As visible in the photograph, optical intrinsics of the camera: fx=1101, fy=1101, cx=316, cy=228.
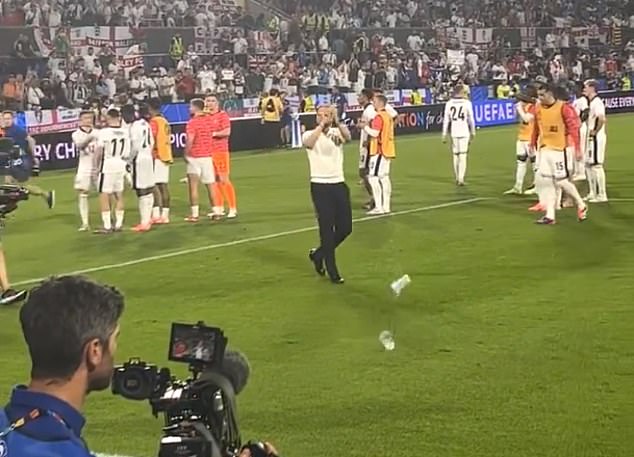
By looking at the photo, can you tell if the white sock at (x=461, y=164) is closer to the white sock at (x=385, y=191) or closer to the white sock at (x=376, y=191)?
the white sock at (x=385, y=191)

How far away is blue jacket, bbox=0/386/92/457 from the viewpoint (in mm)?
2844

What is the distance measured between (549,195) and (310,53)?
26350 mm

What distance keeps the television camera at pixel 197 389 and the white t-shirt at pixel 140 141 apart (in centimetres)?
1449

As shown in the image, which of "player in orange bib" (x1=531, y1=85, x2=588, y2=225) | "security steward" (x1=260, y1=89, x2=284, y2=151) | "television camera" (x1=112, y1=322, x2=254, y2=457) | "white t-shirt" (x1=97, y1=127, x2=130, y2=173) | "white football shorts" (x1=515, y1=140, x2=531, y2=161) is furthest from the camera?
"security steward" (x1=260, y1=89, x2=284, y2=151)

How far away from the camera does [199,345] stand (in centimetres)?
341

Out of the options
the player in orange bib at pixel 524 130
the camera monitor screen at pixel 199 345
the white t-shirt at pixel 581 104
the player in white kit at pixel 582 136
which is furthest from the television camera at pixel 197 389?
the white t-shirt at pixel 581 104

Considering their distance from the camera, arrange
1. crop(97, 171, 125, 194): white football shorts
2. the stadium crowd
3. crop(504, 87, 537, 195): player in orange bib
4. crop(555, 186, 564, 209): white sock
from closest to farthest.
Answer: crop(97, 171, 125, 194): white football shorts
crop(555, 186, 564, 209): white sock
crop(504, 87, 537, 195): player in orange bib
the stadium crowd

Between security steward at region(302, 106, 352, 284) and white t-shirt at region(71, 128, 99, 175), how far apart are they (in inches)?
223

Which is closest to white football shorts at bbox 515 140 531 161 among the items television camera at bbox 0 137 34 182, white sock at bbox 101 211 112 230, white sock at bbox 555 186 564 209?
white sock at bbox 555 186 564 209

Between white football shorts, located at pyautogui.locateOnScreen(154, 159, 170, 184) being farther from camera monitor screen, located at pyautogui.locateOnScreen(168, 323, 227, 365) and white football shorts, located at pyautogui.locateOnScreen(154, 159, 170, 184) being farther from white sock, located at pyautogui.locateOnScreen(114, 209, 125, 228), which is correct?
camera monitor screen, located at pyautogui.locateOnScreen(168, 323, 227, 365)

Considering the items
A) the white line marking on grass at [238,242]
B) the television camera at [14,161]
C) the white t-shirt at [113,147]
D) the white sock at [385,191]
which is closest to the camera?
the television camera at [14,161]

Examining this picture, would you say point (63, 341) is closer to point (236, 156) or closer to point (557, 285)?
point (557, 285)

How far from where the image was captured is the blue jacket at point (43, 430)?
2.84 m

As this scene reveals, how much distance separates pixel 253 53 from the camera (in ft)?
132
